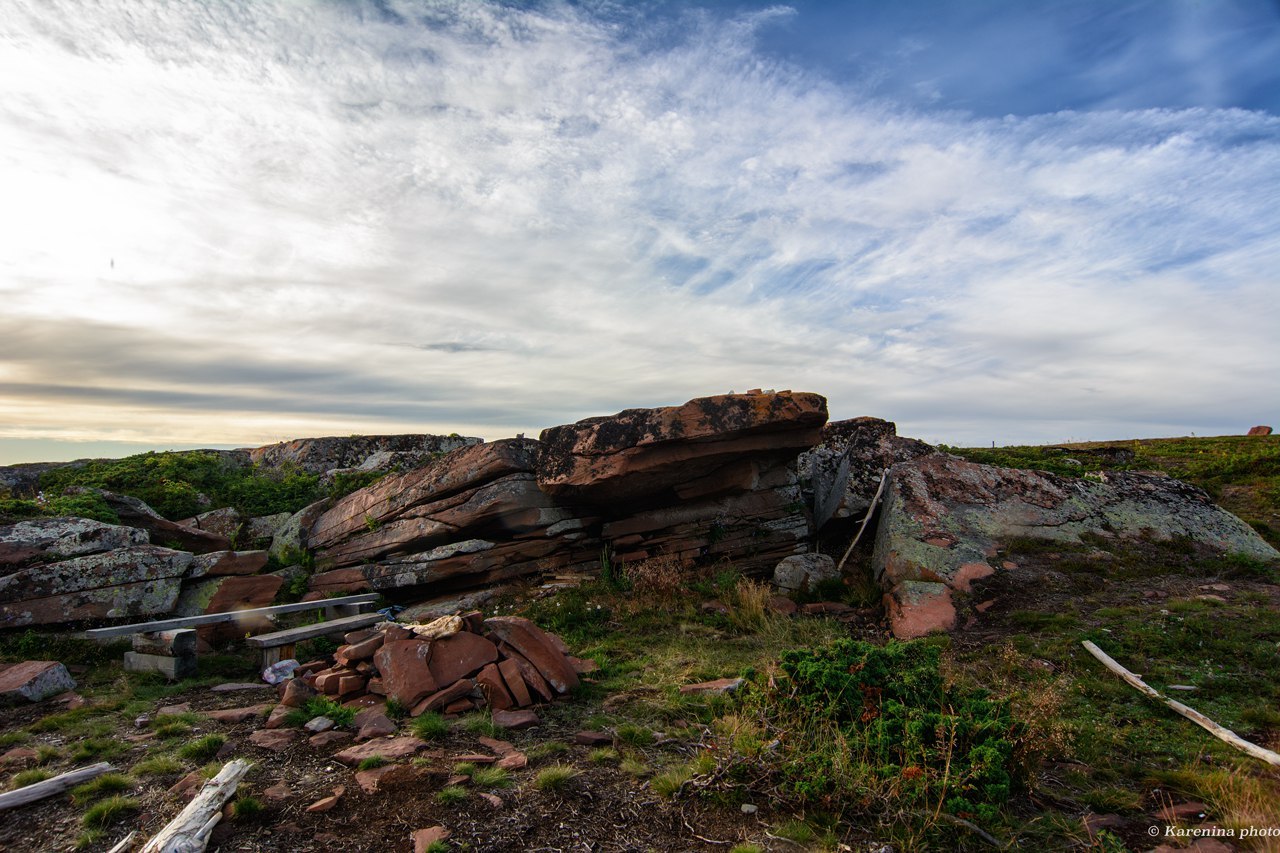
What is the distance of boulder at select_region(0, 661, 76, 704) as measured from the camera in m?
7.24

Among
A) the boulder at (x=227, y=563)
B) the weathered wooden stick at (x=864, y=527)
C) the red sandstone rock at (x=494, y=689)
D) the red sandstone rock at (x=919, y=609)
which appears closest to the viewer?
the red sandstone rock at (x=494, y=689)

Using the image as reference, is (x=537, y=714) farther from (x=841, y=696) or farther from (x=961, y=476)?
(x=961, y=476)

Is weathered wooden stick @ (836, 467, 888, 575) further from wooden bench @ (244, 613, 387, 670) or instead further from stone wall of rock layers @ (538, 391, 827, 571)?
wooden bench @ (244, 613, 387, 670)

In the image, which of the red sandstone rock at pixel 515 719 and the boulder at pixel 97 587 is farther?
the boulder at pixel 97 587

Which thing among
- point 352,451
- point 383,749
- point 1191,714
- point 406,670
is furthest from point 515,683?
point 352,451

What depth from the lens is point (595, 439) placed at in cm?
1178

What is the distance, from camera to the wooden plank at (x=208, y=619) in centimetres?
895

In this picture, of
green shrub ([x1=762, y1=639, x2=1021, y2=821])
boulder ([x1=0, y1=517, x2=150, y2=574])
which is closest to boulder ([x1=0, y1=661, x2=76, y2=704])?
boulder ([x1=0, y1=517, x2=150, y2=574])

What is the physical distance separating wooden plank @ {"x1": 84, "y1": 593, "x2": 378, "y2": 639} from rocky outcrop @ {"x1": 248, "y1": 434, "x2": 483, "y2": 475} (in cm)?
541

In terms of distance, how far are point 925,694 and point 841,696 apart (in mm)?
730

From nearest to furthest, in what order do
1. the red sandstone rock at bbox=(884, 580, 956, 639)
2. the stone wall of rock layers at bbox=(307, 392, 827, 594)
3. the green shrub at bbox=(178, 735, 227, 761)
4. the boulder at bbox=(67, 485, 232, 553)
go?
1. the green shrub at bbox=(178, 735, 227, 761)
2. the red sandstone rock at bbox=(884, 580, 956, 639)
3. the stone wall of rock layers at bbox=(307, 392, 827, 594)
4. the boulder at bbox=(67, 485, 232, 553)

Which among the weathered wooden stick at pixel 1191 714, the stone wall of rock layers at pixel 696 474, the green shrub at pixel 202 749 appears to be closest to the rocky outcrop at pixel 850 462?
the stone wall of rock layers at pixel 696 474

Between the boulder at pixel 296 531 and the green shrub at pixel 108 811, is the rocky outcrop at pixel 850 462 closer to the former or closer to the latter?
the boulder at pixel 296 531

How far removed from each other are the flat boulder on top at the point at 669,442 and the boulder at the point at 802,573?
168cm
